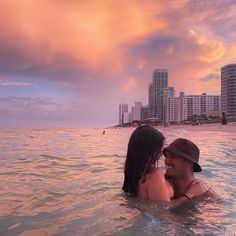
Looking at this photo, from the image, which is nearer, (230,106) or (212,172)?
(212,172)

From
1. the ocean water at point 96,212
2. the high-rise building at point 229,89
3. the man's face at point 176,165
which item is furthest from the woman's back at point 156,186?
the high-rise building at point 229,89

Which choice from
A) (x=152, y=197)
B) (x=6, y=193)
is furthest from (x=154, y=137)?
(x=6, y=193)

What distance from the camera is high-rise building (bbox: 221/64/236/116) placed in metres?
137

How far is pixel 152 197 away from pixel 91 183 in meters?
3.11

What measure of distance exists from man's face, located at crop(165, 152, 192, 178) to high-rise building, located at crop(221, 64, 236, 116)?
13556 cm

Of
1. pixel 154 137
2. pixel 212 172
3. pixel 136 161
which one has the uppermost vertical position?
pixel 154 137

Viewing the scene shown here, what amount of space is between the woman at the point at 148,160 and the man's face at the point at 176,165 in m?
0.30

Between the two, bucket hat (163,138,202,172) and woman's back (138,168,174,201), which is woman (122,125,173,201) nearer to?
woman's back (138,168,174,201)

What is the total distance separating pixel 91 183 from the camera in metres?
7.36

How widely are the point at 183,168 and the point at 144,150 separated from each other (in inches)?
25.6

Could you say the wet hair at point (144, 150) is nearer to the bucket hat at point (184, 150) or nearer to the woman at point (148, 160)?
the woman at point (148, 160)

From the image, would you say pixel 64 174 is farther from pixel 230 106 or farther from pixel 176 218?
pixel 230 106

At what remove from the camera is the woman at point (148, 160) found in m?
4.29

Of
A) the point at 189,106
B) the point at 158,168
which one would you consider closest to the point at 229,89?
the point at 189,106
